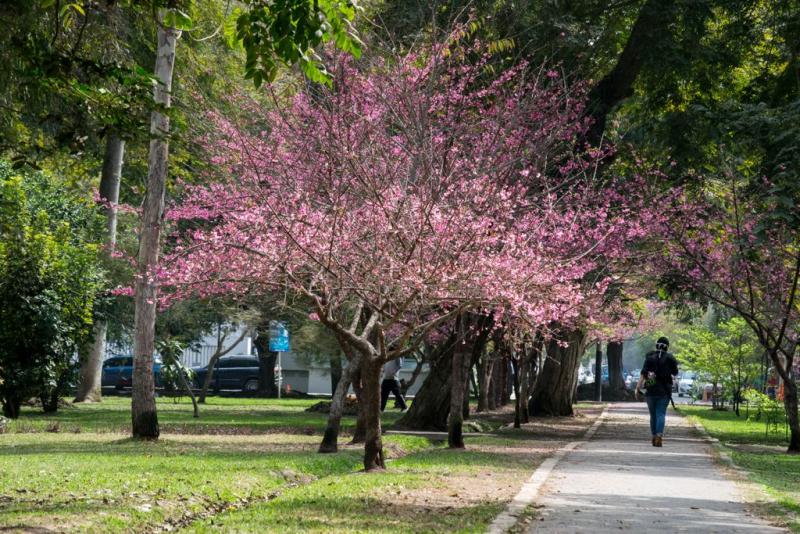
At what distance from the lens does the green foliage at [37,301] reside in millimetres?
21906

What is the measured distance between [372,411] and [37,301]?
1136cm

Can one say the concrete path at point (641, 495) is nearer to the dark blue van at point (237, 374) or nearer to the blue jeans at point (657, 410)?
the blue jeans at point (657, 410)

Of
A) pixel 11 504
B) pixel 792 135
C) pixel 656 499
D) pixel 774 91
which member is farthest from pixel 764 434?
pixel 11 504

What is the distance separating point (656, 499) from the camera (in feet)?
36.3

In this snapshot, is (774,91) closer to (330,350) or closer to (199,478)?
(199,478)

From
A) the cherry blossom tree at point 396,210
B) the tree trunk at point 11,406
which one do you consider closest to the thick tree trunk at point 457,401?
the cherry blossom tree at point 396,210

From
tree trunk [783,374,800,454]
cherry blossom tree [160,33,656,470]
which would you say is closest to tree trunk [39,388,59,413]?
cherry blossom tree [160,33,656,470]

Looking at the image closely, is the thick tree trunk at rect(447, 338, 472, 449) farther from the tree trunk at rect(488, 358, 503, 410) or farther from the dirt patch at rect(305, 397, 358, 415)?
the tree trunk at rect(488, 358, 503, 410)

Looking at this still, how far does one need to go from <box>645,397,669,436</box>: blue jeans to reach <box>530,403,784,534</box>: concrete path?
1.32 feet

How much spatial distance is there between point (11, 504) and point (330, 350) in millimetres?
28838

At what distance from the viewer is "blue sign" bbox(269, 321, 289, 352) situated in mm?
39891

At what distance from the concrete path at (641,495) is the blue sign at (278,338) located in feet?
72.2

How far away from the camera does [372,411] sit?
13.1 metres

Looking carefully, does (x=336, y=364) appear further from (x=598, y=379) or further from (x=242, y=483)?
(x=242, y=483)
